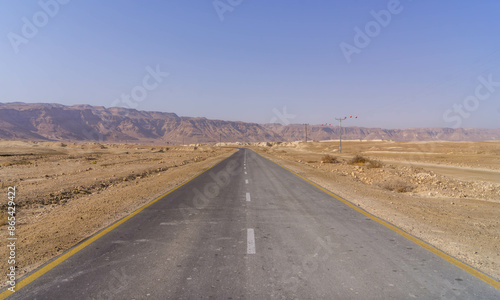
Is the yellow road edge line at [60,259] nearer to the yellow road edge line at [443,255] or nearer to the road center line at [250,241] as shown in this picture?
the road center line at [250,241]

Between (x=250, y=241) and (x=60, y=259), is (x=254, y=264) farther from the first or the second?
(x=60, y=259)

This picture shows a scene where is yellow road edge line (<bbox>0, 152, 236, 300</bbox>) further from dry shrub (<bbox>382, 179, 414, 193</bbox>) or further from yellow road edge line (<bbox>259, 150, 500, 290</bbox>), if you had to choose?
dry shrub (<bbox>382, 179, 414, 193</bbox>)

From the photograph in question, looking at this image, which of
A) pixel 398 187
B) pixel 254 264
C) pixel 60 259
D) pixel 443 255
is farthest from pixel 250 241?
pixel 398 187

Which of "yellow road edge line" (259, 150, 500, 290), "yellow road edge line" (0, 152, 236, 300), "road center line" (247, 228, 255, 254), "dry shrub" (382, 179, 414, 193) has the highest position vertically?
"yellow road edge line" (0, 152, 236, 300)

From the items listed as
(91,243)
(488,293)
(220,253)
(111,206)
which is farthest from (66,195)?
(488,293)

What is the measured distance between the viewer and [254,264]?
498 cm

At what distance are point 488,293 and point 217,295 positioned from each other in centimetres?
352

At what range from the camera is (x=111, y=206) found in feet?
33.1

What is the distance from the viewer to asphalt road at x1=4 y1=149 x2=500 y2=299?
160 inches

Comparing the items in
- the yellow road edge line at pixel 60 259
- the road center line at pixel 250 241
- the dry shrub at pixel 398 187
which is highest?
the yellow road edge line at pixel 60 259

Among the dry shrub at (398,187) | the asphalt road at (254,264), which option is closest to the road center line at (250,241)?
the asphalt road at (254,264)

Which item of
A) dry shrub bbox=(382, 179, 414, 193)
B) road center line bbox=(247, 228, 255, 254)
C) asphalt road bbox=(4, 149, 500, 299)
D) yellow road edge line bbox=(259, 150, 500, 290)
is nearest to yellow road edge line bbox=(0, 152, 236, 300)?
asphalt road bbox=(4, 149, 500, 299)

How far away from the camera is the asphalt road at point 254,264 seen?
4.06 meters

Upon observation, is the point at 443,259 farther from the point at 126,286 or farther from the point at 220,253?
the point at 126,286
